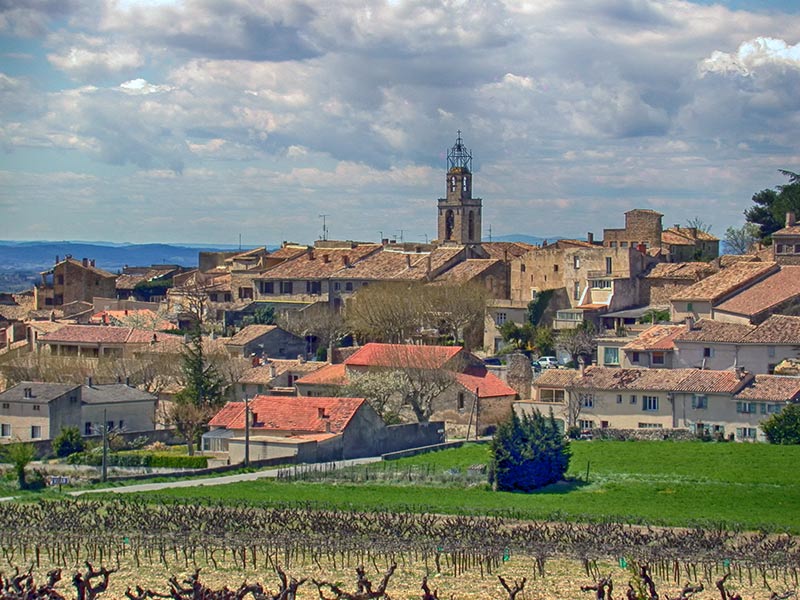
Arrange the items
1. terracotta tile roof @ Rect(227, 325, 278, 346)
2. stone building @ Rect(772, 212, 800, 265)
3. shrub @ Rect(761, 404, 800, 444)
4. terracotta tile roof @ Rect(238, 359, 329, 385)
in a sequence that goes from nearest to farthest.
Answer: shrub @ Rect(761, 404, 800, 444), terracotta tile roof @ Rect(238, 359, 329, 385), terracotta tile roof @ Rect(227, 325, 278, 346), stone building @ Rect(772, 212, 800, 265)

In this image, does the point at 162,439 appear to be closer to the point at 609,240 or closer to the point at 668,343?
the point at 668,343

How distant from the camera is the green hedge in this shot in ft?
202

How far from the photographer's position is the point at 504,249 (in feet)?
343

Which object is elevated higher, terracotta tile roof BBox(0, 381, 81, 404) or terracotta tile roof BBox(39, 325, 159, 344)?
terracotta tile roof BBox(39, 325, 159, 344)

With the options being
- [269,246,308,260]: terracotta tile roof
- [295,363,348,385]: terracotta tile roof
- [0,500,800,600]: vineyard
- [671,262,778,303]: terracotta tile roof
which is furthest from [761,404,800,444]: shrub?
[269,246,308,260]: terracotta tile roof

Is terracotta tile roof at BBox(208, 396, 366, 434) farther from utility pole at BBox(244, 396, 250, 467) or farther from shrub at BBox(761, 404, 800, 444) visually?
shrub at BBox(761, 404, 800, 444)

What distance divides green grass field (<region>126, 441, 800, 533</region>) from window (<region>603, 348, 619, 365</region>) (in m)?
11.7

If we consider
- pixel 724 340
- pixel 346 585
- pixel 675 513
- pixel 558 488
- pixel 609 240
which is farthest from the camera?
pixel 609 240

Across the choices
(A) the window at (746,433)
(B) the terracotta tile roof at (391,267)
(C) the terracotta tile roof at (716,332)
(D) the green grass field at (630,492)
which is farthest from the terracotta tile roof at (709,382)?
(B) the terracotta tile roof at (391,267)

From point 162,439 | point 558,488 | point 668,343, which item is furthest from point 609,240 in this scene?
point 558,488

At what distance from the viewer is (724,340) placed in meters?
70.4

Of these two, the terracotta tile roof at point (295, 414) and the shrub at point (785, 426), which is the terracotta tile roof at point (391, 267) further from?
the shrub at point (785, 426)

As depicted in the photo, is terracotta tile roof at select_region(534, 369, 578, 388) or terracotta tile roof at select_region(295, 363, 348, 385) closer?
terracotta tile roof at select_region(534, 369, 578, 388)

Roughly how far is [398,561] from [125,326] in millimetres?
53032
